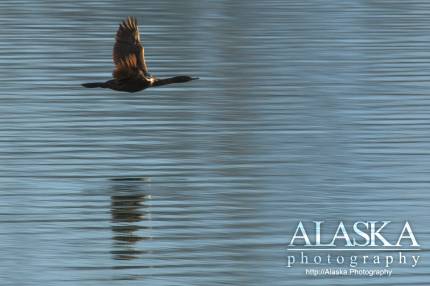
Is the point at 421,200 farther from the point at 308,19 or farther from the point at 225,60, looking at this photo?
the point at 308,19

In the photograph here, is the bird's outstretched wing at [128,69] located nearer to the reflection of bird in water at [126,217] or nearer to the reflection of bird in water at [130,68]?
the reflection of bird in water at [130,68]

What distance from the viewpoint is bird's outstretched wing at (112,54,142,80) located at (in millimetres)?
16656

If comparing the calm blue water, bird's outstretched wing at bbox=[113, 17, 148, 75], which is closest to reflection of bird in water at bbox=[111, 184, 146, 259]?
the calm blue water

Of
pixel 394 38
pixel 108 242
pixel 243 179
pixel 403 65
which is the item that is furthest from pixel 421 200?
pixel 394 38

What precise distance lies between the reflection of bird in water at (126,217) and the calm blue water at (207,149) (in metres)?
0.03

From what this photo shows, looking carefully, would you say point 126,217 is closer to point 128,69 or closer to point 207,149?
point 128,69

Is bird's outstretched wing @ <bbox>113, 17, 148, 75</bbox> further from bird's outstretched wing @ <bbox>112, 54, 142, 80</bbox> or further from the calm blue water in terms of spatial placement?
the calm blue water

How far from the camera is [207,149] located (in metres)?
18.4

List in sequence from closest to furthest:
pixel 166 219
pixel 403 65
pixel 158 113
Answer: pixel 166 219 < pixel 158 113 < pixel 403 65

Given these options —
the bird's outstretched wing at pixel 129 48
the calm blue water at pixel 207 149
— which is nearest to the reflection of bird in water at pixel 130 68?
the bird's outstretched wing at pixel 129 48

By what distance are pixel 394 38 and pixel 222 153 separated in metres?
10.3

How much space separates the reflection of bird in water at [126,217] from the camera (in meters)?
13.8

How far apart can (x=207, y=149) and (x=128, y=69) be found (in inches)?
80.1

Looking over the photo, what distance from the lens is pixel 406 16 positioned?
31.3m
